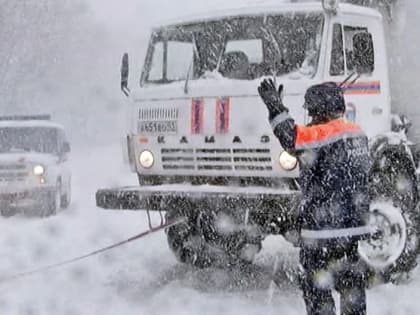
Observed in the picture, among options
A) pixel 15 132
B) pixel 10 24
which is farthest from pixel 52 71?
pixel 15 132

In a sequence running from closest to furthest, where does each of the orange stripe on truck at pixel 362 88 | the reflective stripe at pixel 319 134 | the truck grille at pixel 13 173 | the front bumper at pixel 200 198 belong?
1. the reflective stripe at pixel 319 134
2. the front bumper at pixel 200 198
3. the orange stripe on truck at pixel 362 88
4. the truck grille at pixel 13 173

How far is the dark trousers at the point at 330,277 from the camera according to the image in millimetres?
5574

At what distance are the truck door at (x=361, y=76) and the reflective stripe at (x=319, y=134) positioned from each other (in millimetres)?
2288

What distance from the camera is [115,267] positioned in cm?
956

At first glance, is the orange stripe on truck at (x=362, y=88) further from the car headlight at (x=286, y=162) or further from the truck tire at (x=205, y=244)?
the truck tire at (x=205, y=244)

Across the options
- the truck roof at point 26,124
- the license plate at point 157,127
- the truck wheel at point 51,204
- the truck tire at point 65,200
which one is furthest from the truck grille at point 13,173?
the license plate at point 157,127

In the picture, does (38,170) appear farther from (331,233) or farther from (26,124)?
(331,233)

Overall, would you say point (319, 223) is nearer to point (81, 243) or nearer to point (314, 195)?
point (314, 195)

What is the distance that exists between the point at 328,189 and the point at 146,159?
3137 mm

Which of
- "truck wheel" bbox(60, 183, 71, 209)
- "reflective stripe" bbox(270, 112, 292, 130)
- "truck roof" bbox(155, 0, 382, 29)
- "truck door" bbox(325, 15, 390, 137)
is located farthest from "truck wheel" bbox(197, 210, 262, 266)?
"truck wheel" bbox(60, 183, 71, 209)

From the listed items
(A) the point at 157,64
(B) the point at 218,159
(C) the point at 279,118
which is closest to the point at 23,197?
(A) the point at 157,64

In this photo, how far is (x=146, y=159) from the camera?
8344 millimetres

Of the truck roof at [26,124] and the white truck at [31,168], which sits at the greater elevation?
the truck roof at [26,124]

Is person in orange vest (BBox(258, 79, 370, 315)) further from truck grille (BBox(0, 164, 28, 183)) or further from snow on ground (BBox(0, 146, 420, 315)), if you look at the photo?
truck grille (BBox(0, 164, 28, 183))
